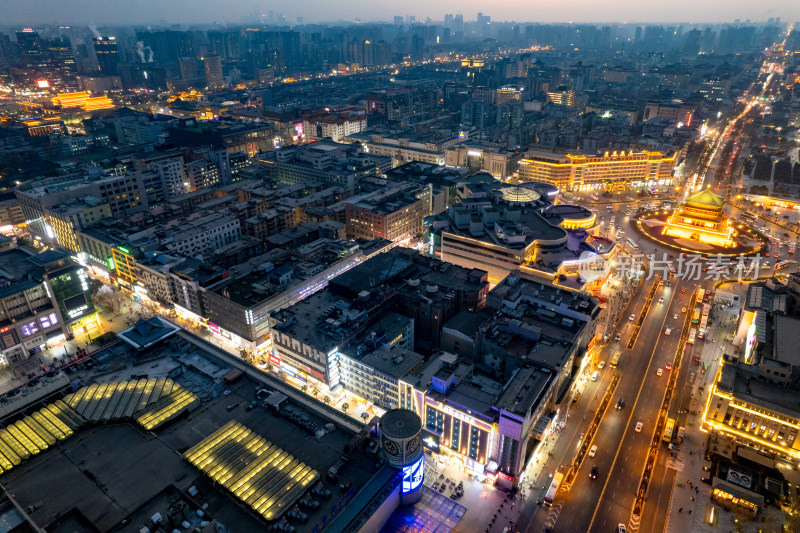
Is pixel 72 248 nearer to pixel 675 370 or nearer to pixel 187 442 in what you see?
pixel 187 442

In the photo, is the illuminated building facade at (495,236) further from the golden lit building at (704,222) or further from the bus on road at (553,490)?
the bus on road at (553,490)

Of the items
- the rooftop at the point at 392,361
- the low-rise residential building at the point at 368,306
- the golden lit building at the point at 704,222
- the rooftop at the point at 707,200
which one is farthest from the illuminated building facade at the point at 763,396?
the rooftop at the point at 707,200

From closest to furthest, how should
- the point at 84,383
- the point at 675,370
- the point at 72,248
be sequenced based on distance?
1. the point at 84,383
2. the point at 675,370
3. the point at 72,248

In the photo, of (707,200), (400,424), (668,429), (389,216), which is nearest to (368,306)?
(400,424)

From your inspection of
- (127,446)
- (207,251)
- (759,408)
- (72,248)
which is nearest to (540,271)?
(759,408)

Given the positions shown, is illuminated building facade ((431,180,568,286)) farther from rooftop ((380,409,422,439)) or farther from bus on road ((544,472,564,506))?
rooftop ((380,409,422,439))

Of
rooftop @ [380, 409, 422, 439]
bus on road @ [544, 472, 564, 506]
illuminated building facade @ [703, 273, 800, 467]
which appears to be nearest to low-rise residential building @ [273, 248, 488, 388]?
rooftop @ [380, 409, 422, 439]

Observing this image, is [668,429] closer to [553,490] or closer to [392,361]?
[553,490]
